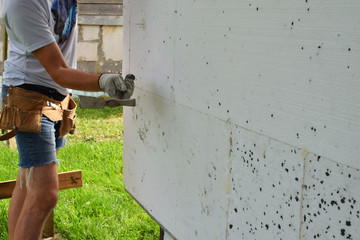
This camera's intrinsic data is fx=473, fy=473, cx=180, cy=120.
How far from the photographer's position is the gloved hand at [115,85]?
211 cm

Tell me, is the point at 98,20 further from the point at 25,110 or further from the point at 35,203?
the point at 35,203

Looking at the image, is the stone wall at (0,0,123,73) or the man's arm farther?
the stone wall at (0,0,123,73)

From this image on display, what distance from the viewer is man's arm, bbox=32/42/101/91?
216 cm

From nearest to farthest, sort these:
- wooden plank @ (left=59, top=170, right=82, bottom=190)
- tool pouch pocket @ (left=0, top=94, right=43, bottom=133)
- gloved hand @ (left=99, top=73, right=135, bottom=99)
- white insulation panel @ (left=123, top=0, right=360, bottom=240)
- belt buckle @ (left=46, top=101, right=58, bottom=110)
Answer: white insulation panel @ (left=123, top=0, right=360, bottom=240) < gloved hand @ (left=99, top=73, right=135, bottom=99) < tool pouch pocket @ (left=0, top=94, right=43, bottom=133) < belt buckle @ (left=46, top=101, right=58, bottom=110) < wooden plank @ (left=59, top=170, right=82, bottom=190)

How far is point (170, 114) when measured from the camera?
2.27 m

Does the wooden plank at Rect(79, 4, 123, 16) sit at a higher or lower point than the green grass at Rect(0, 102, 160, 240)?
higher

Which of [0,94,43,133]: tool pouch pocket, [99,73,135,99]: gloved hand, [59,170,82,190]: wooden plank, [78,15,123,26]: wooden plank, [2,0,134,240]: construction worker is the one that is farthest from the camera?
[78,15,123,26]: wooden plank

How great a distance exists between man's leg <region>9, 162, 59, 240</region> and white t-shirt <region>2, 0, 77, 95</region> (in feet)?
1.57

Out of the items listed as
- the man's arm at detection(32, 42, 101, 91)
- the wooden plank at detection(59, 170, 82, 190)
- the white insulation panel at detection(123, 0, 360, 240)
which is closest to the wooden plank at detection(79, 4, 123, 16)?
the wooden plank at detection(59, 170, 82, 190)

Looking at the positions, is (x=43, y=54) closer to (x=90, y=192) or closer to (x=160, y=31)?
(x=160, y=31)

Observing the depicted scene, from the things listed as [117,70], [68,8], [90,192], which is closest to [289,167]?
[68,8]

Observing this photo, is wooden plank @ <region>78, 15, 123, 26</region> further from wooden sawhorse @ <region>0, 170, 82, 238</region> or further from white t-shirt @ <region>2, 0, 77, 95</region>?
white t-shirt @ <region>2, 0, 77, 95</region>

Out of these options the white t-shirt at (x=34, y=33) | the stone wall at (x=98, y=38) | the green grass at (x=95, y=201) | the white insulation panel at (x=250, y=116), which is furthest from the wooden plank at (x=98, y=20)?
the white insulation panel at (x=250, y=116)

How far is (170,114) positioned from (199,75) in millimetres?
367
